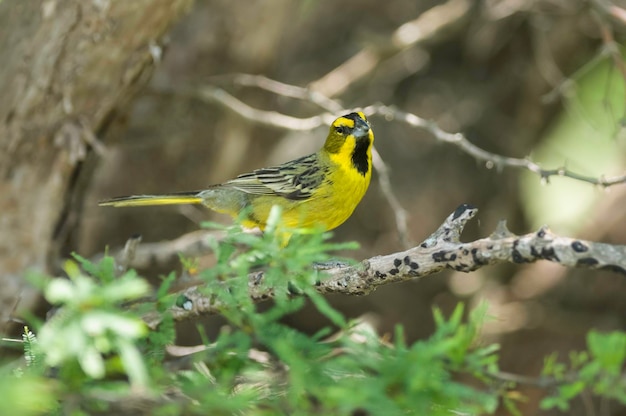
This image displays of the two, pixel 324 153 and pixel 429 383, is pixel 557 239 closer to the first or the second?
pixel 429 383

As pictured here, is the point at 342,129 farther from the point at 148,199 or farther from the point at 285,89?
the point at 148,199

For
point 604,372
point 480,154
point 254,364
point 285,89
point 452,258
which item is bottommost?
point 254,364

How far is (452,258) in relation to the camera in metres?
2.79

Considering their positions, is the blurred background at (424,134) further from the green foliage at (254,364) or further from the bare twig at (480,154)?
the green foliage at (254,364)

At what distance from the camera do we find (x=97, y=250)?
6602mm

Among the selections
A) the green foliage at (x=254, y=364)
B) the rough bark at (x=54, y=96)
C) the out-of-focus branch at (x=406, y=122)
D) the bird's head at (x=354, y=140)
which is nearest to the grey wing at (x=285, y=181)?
the bird's head at (x=354, y=140)

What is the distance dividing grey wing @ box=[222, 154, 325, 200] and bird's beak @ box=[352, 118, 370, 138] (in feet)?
1.18

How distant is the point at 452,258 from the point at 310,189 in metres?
2.38

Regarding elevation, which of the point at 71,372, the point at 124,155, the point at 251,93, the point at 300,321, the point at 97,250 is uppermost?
the point at 251,93

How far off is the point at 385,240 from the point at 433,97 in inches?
66.6

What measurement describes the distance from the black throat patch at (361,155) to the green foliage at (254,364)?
Answer: 231 cm

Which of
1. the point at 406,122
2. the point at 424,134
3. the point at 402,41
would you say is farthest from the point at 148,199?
the point at 424,134

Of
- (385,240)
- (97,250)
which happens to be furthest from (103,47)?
(385,240)

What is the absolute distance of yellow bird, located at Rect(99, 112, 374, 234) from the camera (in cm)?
506
